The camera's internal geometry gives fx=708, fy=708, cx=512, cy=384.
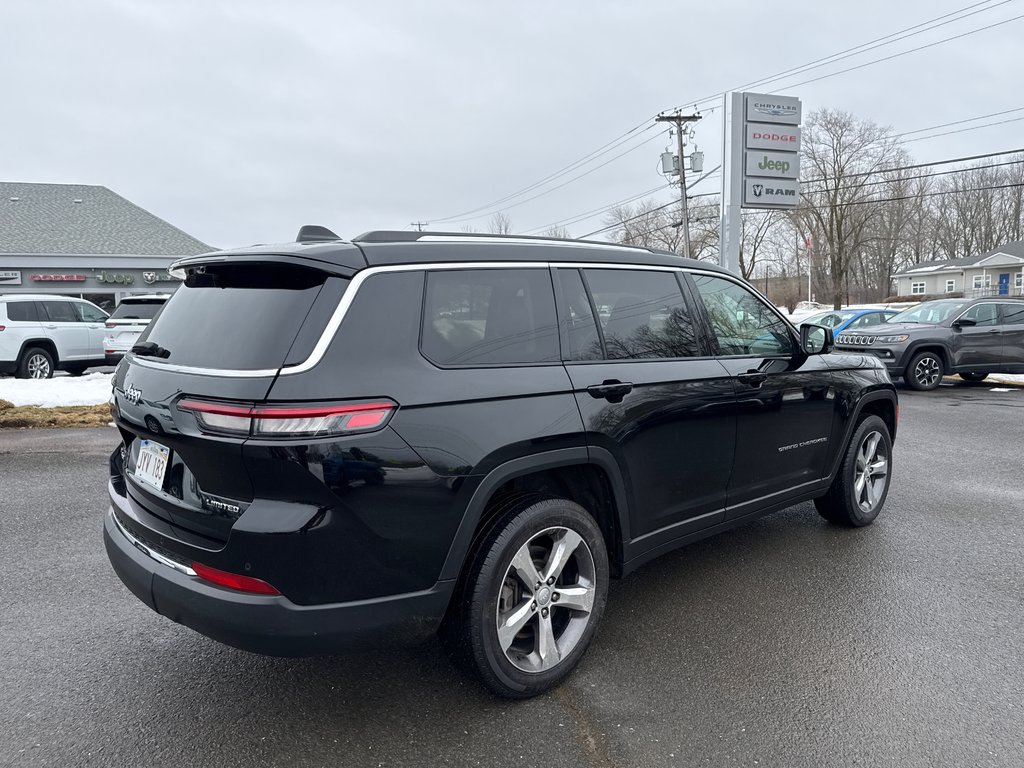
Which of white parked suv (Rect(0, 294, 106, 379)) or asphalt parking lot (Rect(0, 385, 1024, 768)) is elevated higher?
white parked suv (Rect(0, 294, 106, 379))

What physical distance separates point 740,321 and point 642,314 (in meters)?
0.89

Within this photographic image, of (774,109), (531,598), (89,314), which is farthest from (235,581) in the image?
(774,109)

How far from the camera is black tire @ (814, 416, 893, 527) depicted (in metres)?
4.70

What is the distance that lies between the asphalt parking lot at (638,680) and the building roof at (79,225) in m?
25.8

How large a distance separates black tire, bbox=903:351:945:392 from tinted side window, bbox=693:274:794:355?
10120 mm

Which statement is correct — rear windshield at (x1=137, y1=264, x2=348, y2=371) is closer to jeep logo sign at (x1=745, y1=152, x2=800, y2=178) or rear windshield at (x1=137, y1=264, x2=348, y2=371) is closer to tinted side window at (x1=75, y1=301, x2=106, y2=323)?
tinted side window at (x1=75, y1=301, x2=106, y2=323)

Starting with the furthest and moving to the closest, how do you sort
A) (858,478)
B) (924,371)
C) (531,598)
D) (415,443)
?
(924,371), (858,478), (531,598), (415,443)

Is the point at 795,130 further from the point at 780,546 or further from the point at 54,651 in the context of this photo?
the point at 54,651

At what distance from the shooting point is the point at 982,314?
12.9 m

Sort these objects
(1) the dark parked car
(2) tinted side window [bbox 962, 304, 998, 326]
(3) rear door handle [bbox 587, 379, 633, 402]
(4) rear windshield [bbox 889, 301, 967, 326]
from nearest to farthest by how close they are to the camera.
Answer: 1. (3) rear door handle [bbox 587, 379, 633, 402]
2. (1) the dark parked car
3. (2) tinted side window [bbox 962, 304, 998, 326]
4. (4) rear windshield [bbox 889, 301, 967, 326]

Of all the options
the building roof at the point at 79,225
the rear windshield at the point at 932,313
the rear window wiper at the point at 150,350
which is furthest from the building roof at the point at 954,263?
the rear window wiper at the point at 150,350


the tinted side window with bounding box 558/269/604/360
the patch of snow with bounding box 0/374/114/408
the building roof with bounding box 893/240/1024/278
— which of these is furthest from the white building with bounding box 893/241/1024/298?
the tinted side window with bounding box 558/269/604/360

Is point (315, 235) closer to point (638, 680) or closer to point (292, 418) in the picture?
point (292, 418)

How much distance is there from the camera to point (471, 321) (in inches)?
110
